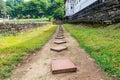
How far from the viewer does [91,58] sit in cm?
442

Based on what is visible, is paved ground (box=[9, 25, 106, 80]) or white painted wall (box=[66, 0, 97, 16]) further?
white painted wall (box=[66, 0, 97, 16])

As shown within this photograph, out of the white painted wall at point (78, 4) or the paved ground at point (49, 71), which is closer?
the paved ground at point (49, 71)

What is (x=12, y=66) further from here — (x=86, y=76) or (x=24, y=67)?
(x=86, y=76)

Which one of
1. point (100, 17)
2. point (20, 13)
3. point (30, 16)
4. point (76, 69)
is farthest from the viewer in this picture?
point (20, 13)

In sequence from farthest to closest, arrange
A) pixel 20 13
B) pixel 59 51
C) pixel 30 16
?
1. pixel 20 13
2. pixel 30 16
3. pixel 59 51

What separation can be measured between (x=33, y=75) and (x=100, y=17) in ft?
28.6

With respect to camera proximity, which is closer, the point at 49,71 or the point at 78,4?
the point at 49,71

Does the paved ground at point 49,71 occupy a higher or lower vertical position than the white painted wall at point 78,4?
lower

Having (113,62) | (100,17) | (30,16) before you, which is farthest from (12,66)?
(30,16)

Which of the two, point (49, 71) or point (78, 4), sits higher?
point (78, 4)

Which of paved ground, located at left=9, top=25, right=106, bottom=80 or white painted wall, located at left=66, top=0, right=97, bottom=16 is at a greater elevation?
white painted wall, located at left=66, top=0, right=97, bottom=16

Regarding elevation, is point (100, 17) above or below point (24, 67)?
above

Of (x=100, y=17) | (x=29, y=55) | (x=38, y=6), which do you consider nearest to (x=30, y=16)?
Answer: (x=38, y=6)

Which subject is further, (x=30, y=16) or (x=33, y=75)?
(x=30, y=16)
